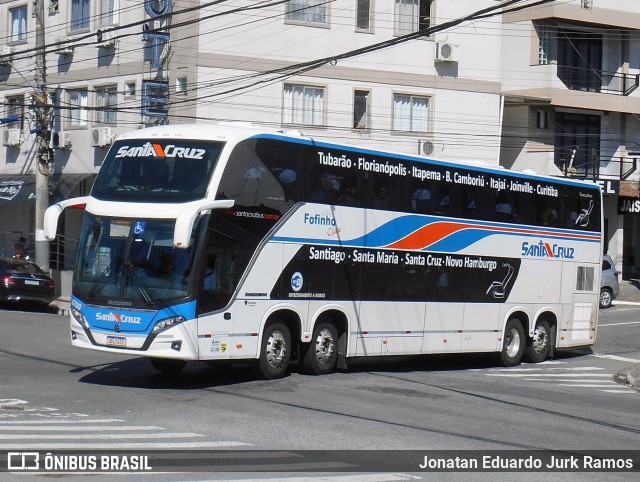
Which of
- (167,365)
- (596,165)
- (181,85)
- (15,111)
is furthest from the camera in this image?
(596,165)

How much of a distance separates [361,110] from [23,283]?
45.5 feet

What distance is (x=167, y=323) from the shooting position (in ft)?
51.2

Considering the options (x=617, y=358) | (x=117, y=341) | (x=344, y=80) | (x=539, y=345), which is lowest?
(x=617, y=358)

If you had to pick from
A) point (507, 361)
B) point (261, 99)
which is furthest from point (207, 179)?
point (261, 99)

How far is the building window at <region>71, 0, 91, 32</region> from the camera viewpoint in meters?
39.9

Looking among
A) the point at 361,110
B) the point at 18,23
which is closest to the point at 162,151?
the point at 361,110

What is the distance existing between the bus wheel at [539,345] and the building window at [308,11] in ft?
54.6

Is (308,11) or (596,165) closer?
(308,11)

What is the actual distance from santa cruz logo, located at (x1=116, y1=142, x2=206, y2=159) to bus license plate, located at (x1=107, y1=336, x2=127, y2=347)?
9.33ft

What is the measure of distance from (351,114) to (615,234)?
1504 cm

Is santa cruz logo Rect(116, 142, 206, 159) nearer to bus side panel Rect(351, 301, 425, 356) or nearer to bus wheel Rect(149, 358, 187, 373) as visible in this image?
bus wheel Rect(149, 358, 187, 373)

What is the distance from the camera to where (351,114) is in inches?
1491

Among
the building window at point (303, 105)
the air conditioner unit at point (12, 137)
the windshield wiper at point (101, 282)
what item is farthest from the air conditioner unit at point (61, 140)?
the windshield wiper at point (101, 282)

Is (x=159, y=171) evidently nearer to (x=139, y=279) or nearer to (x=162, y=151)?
(x=162, y=151)
